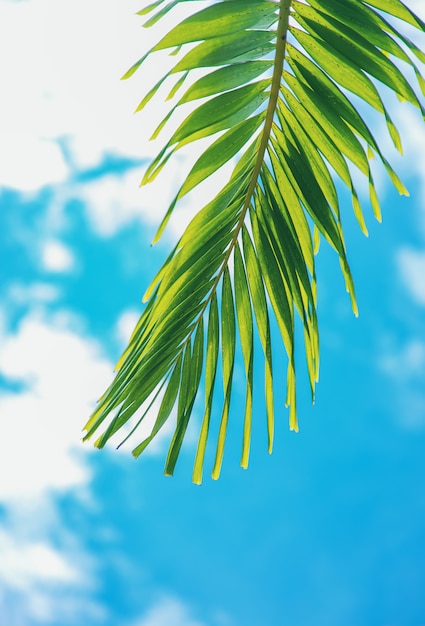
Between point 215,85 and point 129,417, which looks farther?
point 129,417

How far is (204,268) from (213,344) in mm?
147

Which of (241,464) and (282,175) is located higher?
(282,175)

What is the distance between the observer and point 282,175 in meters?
0.95

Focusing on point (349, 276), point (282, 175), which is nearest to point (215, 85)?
point (282, 175)

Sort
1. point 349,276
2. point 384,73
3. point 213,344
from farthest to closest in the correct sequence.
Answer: point 213,344, point 349,276, point 384,73

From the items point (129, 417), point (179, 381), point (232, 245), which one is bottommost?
point (129, 417)

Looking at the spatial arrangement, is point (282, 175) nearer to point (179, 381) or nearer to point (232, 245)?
point (232, 245)

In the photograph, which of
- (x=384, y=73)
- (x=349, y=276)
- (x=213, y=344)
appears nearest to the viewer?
(x=384, y=73)

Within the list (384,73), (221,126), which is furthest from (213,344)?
(384,73)

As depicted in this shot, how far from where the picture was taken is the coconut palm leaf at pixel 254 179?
0.81 meters

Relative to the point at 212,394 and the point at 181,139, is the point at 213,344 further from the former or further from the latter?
the point at 181,139

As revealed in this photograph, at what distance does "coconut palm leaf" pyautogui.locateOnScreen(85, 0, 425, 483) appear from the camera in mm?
811

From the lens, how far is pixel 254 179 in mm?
959

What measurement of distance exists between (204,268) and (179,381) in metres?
0.22
